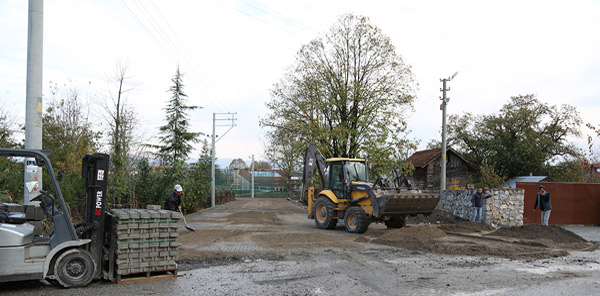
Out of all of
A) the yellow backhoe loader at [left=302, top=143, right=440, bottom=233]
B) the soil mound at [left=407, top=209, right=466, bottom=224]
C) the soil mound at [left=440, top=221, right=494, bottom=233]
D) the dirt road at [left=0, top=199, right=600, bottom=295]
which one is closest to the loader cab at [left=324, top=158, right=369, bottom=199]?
the yellow backhoe loader at [left=302, top=143, right=440, bottom=233]

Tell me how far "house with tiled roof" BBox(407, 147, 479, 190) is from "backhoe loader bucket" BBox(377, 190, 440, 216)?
68.7ft

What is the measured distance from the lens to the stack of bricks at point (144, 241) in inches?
304

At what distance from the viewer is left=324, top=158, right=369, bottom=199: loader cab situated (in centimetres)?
1709

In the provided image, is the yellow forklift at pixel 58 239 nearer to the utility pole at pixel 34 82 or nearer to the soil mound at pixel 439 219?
the utility pole at pixel 34 82

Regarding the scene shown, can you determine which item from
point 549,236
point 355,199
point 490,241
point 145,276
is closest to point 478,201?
point 549,236

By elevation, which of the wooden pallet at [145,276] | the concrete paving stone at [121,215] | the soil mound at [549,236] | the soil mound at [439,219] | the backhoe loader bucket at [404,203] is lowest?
the soil mound at [439,219]

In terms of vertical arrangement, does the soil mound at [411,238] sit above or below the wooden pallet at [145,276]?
below

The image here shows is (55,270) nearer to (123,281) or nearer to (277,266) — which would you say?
(123,281)

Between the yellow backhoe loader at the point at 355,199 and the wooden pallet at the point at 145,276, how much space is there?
8535mm

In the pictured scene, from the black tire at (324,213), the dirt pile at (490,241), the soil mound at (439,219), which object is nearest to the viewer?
the dirt pile at (490,241)

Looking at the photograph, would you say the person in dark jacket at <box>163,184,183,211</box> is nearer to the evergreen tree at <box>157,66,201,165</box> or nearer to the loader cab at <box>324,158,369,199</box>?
the loader cab at <box>324,158,369,199</box>

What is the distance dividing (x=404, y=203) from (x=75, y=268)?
35.6 feet

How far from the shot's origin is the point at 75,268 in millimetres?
7391

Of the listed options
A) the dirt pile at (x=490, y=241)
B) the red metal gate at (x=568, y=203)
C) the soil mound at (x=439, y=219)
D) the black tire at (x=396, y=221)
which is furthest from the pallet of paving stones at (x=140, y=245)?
the red metal gate at (x=568, y=203)
